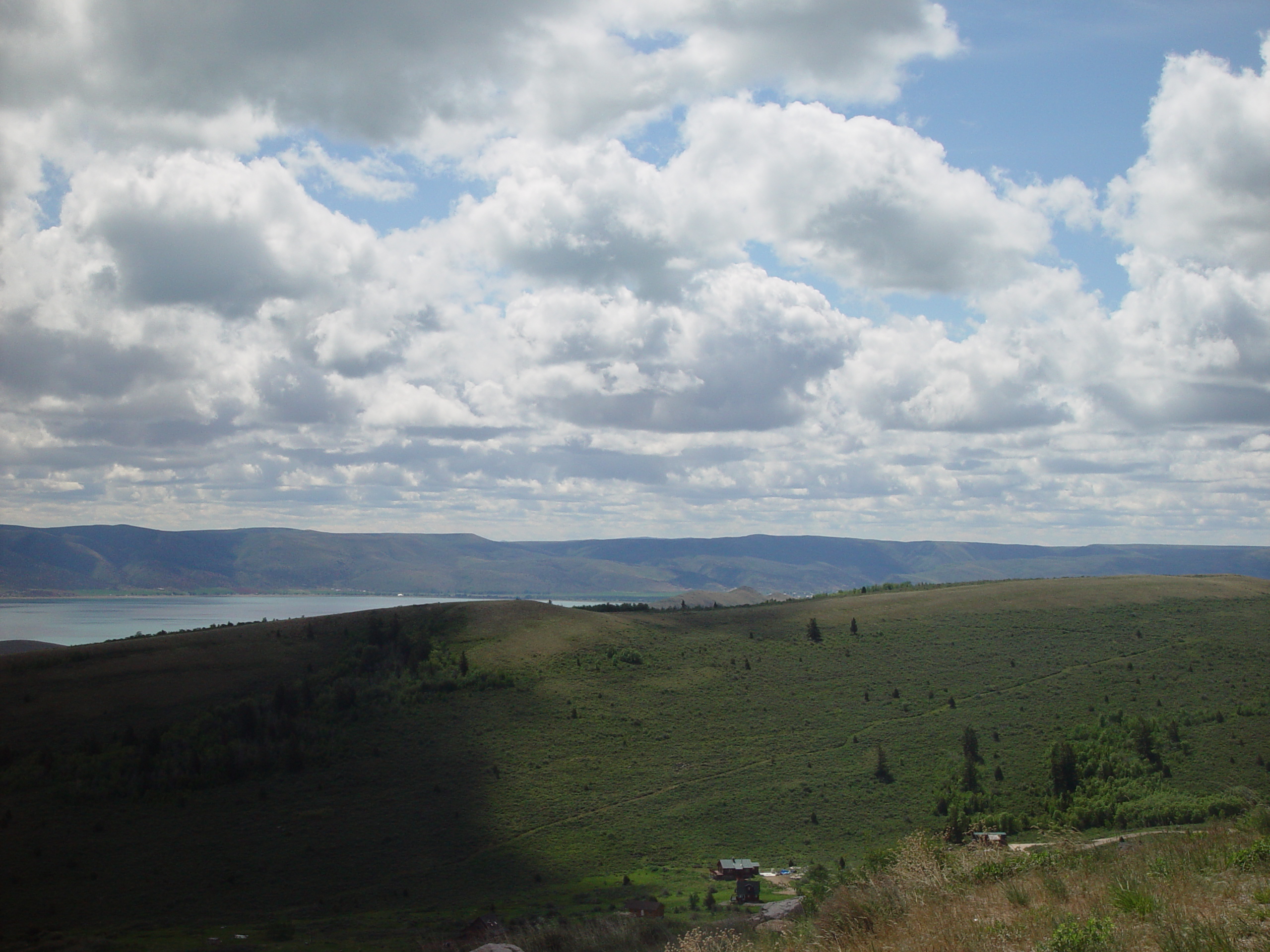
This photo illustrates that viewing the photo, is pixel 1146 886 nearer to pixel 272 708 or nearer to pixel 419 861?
pixel 419 861

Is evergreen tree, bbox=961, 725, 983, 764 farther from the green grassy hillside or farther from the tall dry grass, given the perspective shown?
the tall dry grass

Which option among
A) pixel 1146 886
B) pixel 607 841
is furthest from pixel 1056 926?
pixel 607 841

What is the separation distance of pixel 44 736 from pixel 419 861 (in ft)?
123

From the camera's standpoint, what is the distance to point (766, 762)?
68312 mm

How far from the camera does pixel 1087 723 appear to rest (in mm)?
67750

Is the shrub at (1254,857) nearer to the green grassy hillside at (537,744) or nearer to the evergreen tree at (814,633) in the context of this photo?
the green grassy hillside at (537,744)

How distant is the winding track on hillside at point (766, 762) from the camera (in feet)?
193

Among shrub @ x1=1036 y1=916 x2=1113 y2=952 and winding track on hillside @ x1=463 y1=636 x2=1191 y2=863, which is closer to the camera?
Result: shrub @ x1=1036 y1=916 x2=1113 y2=952

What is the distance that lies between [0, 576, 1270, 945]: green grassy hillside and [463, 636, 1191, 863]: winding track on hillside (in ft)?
1.03

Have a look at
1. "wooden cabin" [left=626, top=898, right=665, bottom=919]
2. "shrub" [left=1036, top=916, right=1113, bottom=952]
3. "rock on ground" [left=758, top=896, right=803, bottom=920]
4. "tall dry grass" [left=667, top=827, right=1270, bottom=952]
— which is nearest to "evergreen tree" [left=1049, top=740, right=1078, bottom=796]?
"rock on ground" [left=758, top=896, right=803, bottom=920]

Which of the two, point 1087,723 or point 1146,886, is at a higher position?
point 1146,886

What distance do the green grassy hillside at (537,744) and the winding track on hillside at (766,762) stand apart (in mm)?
314

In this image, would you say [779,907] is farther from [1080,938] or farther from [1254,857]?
[1080,938]

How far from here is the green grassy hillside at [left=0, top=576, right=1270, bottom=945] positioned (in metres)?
51.7
